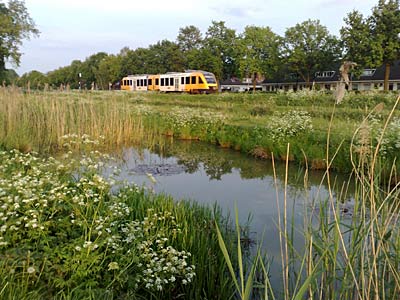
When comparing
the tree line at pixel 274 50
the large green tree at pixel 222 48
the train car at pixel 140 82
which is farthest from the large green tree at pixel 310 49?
the train car at pixel 140 82

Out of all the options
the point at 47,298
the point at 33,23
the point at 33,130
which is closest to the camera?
the point at 47,298

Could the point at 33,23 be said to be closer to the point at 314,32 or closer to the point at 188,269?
the point at 314,32

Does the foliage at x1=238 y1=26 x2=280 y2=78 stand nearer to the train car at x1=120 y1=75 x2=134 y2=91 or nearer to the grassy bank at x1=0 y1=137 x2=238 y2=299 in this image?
the train car at x1=120 y1=75 x2=134 y2=91

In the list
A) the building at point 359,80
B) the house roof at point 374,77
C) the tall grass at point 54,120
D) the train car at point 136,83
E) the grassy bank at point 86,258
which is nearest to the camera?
the grassy bank at point 86,258

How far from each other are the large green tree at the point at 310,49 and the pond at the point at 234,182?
2886cm

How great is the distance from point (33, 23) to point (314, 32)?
27.5m

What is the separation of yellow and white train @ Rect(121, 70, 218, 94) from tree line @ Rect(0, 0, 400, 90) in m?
4.54

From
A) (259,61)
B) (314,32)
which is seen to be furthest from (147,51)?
(314,32)

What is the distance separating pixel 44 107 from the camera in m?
8.47

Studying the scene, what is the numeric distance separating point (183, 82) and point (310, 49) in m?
15.5

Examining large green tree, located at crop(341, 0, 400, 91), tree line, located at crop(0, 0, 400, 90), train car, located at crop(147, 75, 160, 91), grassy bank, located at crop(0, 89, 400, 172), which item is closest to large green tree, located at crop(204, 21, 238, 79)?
tree line, located at crop(0, 0, 400, 90)

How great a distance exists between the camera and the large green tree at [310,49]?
1422 inches

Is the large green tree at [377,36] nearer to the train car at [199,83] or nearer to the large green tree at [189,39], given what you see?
the train car at [199,83]

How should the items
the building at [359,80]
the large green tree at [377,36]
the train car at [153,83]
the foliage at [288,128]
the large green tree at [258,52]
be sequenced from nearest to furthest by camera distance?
the foliage at [288,128] → the large green tree at [377,36] → the train car at [153,83] → the building at [359,80] → the large green tree at [258,52]
